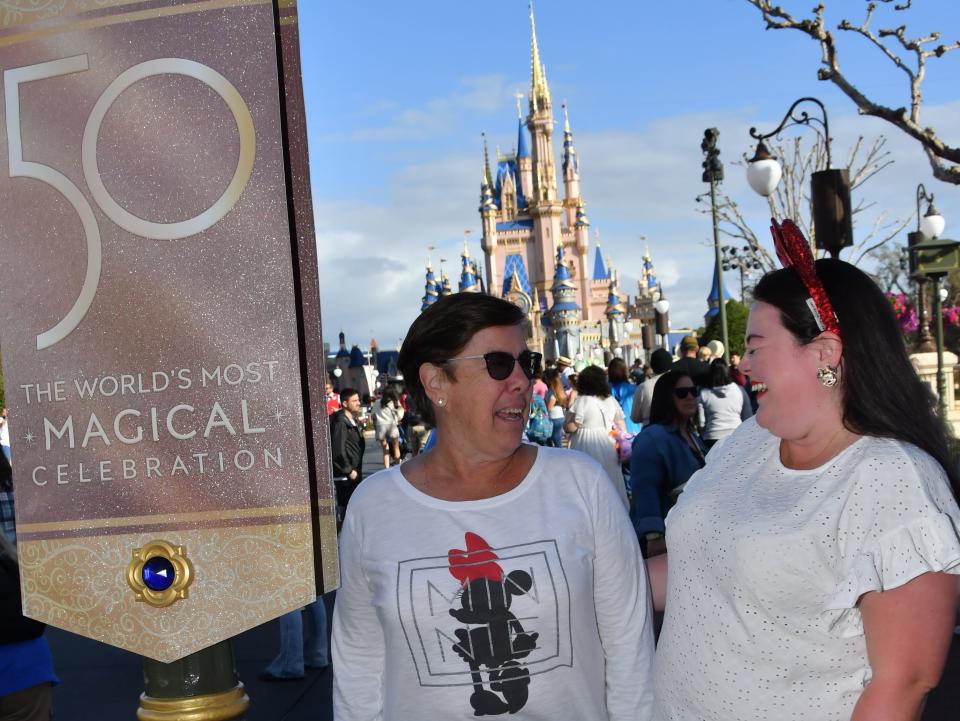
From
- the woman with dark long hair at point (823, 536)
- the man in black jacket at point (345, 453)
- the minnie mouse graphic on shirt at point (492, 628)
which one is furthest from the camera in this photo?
the man in black jacket at point (345, 453)

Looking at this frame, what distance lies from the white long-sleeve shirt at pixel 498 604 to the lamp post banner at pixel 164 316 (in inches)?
12.5

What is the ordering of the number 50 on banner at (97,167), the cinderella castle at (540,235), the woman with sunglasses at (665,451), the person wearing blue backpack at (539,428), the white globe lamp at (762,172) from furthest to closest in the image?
the cinderella castle at (540,235) < the white globe lamp at (762,172) < the person wearing blue backpack at (539,428) < the woman with sunglasses at (665,451) < the number 50 on banner at (97,167)

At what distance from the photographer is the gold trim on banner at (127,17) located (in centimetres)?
230

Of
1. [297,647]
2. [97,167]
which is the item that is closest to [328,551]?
[97,167]

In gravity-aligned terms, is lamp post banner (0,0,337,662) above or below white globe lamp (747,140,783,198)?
below

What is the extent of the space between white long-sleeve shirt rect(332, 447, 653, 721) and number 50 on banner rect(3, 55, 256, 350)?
0.82 meters

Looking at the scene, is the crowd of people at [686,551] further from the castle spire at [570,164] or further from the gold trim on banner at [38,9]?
the castle spire at [570,164]

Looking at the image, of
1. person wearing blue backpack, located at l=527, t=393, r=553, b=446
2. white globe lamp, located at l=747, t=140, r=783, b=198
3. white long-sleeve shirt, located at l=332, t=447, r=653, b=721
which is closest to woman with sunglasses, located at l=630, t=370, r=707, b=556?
white long-sleeve shirt, located at l=332, t=447, r=653, b=721

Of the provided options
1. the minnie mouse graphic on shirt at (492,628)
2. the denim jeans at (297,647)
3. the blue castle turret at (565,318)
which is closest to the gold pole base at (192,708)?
the minnie mouse graphic on shirt at (492,628)

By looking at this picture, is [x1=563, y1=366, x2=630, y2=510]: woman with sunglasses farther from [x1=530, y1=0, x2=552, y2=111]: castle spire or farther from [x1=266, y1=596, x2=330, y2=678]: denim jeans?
[x1=530, y1=0, x2=552, y2=111]: castle spire

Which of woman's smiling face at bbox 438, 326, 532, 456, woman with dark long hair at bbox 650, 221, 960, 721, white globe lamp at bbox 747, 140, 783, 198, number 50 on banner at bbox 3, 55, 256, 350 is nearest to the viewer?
woman with dark long hair at bbox 650, 221, 960, 721

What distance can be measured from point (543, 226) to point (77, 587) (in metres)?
106

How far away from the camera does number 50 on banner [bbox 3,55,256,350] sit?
7.50 feet

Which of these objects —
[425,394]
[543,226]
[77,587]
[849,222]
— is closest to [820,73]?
[849,222]
